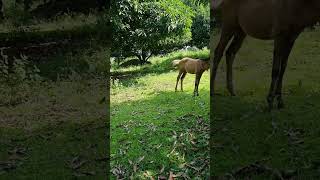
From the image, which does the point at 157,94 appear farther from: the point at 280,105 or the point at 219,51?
the point at 280,105

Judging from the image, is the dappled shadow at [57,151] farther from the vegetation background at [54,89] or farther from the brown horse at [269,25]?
the brown horse at [269,25]

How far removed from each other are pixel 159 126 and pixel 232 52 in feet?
2.89

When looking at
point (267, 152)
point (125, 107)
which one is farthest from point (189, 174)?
point (125, 107)

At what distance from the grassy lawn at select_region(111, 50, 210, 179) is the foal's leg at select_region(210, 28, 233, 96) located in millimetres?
123

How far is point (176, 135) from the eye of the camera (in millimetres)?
3809

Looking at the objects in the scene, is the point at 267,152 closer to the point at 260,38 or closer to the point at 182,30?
the point at 260,38

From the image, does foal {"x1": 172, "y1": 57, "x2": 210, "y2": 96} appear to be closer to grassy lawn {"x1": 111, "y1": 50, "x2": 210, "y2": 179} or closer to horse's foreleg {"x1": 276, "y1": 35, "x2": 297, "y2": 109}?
grassy lawn {"x1": 111, "y1": 50, "x2": 210, "y2": 179}

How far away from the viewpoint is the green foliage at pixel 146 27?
4426mm

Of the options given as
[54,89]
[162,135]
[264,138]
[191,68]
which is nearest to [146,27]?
[191,68]

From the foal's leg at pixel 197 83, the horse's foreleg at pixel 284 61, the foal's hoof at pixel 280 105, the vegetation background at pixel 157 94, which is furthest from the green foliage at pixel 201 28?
the foal's hoof at pixel 280 105

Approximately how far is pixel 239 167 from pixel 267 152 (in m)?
0.25

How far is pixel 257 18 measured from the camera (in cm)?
370

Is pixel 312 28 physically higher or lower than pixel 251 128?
higher

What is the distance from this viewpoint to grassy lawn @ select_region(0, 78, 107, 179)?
372 centimetres
